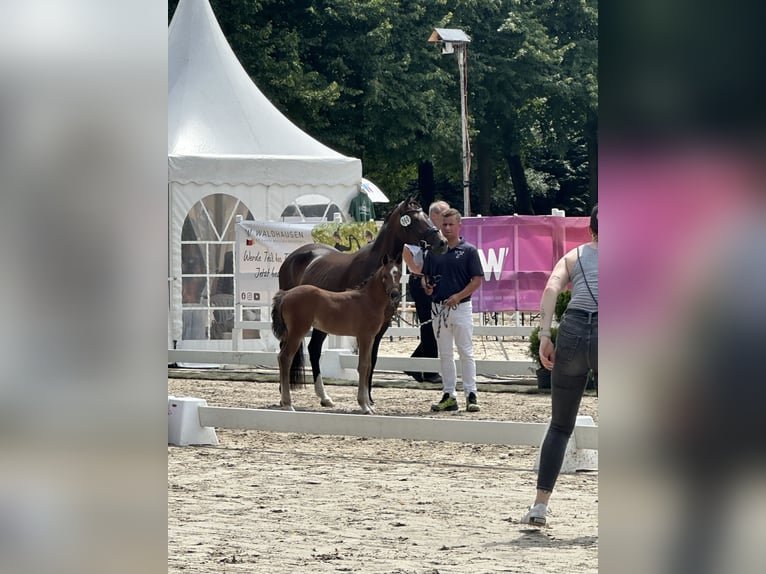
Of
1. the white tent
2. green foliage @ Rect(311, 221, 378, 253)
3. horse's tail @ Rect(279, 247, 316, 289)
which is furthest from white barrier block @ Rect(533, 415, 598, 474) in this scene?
the white tent

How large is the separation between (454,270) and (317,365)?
207 cm

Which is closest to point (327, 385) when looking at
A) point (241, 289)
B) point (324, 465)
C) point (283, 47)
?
point (241, 289)

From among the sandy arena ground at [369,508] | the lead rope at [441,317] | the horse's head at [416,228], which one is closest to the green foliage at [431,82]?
the horse's head at [416,228]

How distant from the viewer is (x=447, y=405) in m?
11.6

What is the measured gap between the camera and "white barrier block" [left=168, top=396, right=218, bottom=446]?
10.0 m

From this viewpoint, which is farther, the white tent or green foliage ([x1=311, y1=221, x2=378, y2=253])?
the white tent

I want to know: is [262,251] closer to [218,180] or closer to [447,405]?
[218,180]

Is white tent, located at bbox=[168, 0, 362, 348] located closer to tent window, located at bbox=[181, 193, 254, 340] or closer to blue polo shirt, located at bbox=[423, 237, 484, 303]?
tent window, located at bbox=[181, 193, 254, 340]

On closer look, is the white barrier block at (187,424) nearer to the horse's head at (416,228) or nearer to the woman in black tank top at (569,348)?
the horse's head at (416,228)

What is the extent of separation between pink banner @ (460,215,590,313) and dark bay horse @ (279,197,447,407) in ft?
12.5

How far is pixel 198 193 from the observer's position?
58.0 ft
